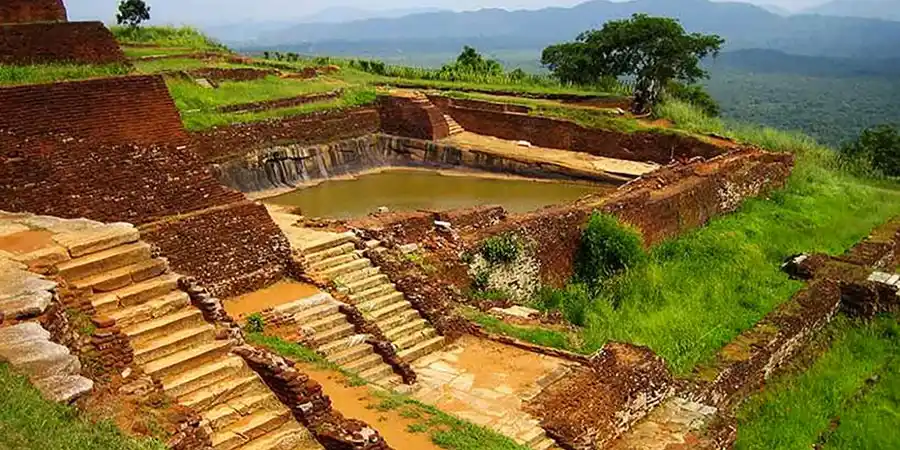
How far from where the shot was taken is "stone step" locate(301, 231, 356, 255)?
10117mm

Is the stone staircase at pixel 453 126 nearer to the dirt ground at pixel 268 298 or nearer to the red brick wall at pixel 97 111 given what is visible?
the dirt ground at pixel 268 298

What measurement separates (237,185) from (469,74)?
47.7ft

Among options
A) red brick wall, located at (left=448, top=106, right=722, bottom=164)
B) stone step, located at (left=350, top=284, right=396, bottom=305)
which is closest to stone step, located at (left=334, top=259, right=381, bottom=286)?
stone step, located at (left=350, top=284, right=396, bottom=305)

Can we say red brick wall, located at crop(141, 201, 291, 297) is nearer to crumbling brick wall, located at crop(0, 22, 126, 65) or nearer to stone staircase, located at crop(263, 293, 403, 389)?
stone staircase, located at crop(263, 293, 403, 389)

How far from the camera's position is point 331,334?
8.88 meters

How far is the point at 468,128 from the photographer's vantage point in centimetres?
2486

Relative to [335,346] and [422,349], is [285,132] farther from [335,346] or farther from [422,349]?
[335,346]

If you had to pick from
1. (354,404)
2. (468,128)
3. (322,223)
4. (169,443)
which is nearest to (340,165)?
(468,128)

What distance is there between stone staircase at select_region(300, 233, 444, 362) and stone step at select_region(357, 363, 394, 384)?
465mm

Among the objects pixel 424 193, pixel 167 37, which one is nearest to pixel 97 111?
pixel 424 193

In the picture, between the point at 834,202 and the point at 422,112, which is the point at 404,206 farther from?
the point at 834,202

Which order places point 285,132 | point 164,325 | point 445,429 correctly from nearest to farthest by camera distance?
1. point 445,429
2. point 164,325
3. point 285,132

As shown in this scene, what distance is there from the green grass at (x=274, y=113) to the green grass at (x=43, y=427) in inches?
581

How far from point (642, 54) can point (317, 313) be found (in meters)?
27.1
